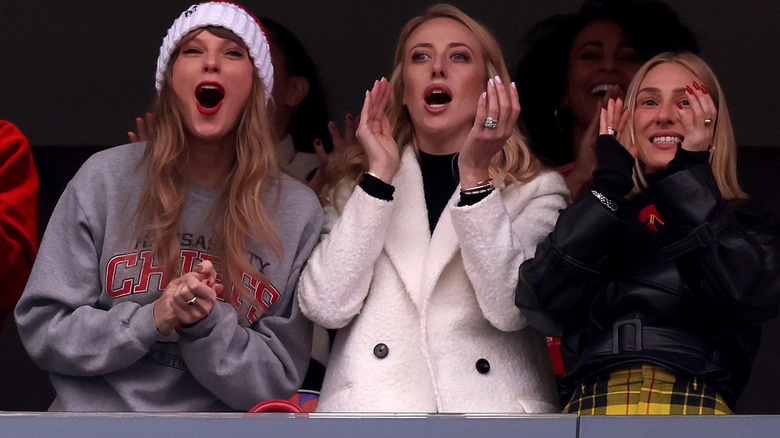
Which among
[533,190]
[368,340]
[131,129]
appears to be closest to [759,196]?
[533,190]

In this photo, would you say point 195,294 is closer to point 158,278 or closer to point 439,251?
point 158,278

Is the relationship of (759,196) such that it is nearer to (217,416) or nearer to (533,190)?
(533,190)

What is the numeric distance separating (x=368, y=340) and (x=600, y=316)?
0.50m

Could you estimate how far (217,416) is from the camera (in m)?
2.40

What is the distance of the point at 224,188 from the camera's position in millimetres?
2975

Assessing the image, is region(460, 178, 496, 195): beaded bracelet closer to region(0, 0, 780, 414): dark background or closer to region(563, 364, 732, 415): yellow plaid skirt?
region(563, 364, 732, 415): yellow plaid skirt

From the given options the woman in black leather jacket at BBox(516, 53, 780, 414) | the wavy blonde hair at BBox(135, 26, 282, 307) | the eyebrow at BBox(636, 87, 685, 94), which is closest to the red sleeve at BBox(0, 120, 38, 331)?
the wavy blonde hair at BBox(135, 26, 282, 307)

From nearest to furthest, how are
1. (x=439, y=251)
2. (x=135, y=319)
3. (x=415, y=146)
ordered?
(x=135, y=319), (x=439, y=251), (x=415, y=146)

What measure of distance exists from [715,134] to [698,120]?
0.43 feet

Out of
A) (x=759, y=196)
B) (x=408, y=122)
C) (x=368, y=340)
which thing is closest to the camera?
(x=368, y=340)

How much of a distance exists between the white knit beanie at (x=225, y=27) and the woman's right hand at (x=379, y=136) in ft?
0.84

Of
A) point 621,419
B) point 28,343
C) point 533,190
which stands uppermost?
point 533,190

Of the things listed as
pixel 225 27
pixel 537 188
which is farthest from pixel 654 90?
pixel 225 27

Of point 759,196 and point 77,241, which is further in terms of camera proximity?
point 759,196
